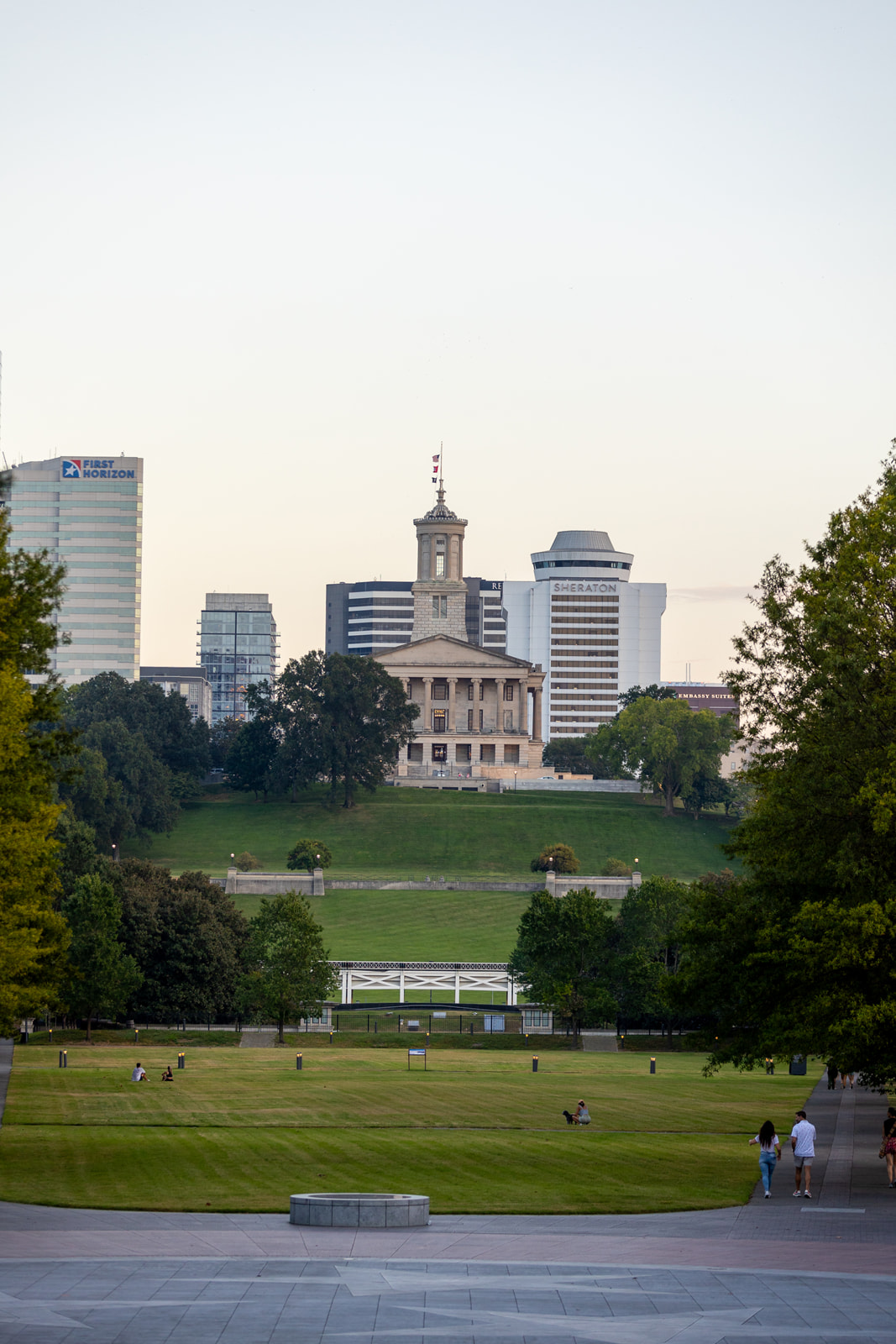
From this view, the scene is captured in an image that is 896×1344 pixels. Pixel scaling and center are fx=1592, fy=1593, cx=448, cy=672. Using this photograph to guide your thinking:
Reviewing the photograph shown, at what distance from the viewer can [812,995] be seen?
32.5m

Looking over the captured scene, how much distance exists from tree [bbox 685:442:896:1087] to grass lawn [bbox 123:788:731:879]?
267 ft

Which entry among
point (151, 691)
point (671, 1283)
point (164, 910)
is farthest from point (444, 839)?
point (671, 1283)

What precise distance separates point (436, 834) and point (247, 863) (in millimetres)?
22717

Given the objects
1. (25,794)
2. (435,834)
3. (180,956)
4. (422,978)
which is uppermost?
(25,794)

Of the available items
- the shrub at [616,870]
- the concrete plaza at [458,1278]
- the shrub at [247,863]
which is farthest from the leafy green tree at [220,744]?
the concrete plaza at [458,1278]

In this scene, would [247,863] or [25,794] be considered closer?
[25,794]

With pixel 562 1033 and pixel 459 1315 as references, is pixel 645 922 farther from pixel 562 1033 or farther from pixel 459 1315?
pixel 459 1315

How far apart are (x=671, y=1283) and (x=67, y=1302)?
24.9 ft

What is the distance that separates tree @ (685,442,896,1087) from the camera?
3084 cm

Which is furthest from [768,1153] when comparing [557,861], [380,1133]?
[557,861]

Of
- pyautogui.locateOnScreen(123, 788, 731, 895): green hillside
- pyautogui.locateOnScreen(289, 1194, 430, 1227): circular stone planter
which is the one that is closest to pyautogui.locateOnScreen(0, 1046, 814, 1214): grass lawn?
pyautogui.locateOnScreen(289, 1194, 430, 1227): circular stone planter

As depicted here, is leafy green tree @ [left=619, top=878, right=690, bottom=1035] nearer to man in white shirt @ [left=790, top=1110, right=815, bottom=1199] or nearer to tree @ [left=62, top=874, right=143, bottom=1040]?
tree @ [left=62, top=874, right=143, bottom=1040]

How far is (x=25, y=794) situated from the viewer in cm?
3491

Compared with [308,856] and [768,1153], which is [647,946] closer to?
[308,856]
